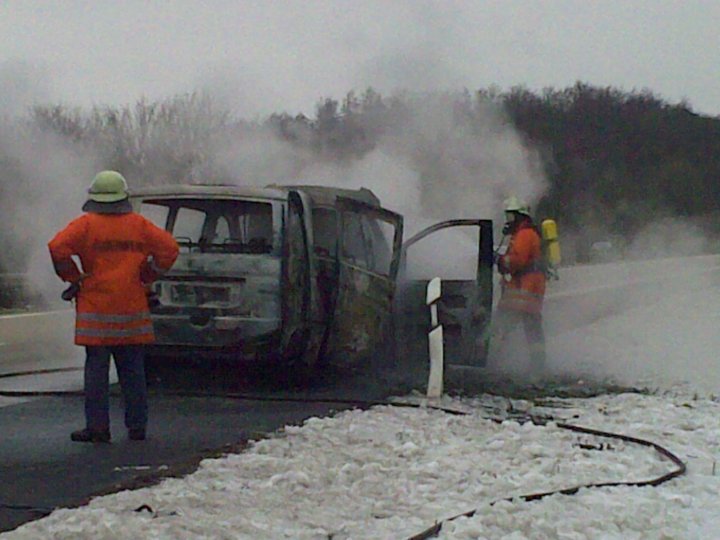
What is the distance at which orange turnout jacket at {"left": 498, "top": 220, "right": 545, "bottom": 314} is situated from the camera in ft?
35.3

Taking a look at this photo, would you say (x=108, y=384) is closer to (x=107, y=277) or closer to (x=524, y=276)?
(x=107, y=277)

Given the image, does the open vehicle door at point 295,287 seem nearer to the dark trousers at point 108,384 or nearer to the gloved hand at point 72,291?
the dark trousers at point 108,384

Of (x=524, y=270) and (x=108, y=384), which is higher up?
(x=524, y=270)

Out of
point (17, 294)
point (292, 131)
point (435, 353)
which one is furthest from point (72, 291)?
point (17, 294)

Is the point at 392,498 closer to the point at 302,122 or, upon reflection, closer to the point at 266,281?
the point at 266,281

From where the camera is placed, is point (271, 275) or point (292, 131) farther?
point (292, 131)

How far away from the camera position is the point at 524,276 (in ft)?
35.6

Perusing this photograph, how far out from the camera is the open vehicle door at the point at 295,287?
30.0 ft

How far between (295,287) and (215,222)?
3.56 feet

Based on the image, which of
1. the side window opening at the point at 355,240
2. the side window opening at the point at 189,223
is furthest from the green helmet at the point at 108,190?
the side window opening at the point at 355,240

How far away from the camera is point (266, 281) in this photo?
9.14 metres

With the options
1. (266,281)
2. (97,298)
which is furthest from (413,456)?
(266,281)

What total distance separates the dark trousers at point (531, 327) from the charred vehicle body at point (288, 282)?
608mm

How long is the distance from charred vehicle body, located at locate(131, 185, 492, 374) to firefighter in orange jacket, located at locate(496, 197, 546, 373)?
50 cm
